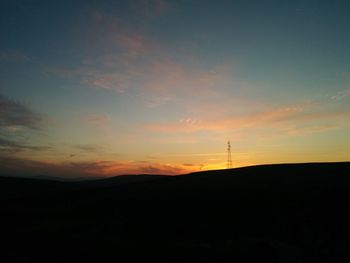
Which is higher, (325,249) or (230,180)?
(230,180)

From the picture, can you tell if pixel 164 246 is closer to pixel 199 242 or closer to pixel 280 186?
pixel 199 242

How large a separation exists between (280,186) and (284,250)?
1717 centimetres

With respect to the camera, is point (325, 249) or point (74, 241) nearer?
point (325, 249)

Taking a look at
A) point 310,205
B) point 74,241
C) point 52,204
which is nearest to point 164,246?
point 74,241

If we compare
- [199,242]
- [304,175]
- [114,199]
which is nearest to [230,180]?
[304,175]

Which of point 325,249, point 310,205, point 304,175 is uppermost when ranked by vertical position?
point 304,175

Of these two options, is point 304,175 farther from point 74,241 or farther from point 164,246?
point 74,241

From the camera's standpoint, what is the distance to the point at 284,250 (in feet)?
74.5

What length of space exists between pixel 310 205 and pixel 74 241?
21.3m

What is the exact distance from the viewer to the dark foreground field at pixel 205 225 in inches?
888

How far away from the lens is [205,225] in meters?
30.3

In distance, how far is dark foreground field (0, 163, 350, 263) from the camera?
22.6 m

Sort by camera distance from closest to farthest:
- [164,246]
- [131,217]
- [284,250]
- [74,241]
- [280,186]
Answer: [284,250], [164,246], [74,241], [131,217], [280,186]

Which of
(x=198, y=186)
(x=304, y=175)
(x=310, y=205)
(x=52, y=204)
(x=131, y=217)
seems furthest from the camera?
(x=52, y=204)
